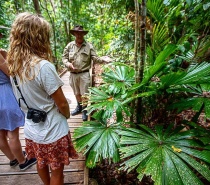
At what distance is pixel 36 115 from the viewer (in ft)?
4.62

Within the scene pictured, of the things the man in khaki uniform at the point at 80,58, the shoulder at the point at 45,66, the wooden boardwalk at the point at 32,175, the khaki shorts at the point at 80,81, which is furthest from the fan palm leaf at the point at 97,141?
the khaki shorts at the point at 80,81

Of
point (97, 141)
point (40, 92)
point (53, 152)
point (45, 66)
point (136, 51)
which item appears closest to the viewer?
point (45, 66)

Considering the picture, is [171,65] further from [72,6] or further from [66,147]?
[72,6]

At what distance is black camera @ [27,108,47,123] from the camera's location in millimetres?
1409

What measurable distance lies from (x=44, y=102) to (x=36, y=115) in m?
0.11

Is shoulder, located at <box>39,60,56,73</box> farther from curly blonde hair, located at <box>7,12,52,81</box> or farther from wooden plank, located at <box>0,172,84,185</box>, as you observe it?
wooden plank, located at <box>0,172,84,185</box>

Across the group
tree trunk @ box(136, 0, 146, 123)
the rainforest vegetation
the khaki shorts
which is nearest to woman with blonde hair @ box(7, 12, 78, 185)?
the rainforest vegetation

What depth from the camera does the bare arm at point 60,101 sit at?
138 cm

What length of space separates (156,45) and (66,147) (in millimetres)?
1376

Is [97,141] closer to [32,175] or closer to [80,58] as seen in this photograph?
[32,175]

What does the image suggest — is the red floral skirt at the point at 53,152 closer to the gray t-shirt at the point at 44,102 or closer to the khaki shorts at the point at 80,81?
the gray t-shirt at the point at 44,102

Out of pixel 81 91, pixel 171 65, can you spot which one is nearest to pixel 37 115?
pixel 171 65

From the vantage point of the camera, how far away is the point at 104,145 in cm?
163

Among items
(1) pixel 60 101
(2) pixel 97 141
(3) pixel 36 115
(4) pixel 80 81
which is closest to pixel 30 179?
(2) pixel 97 141
